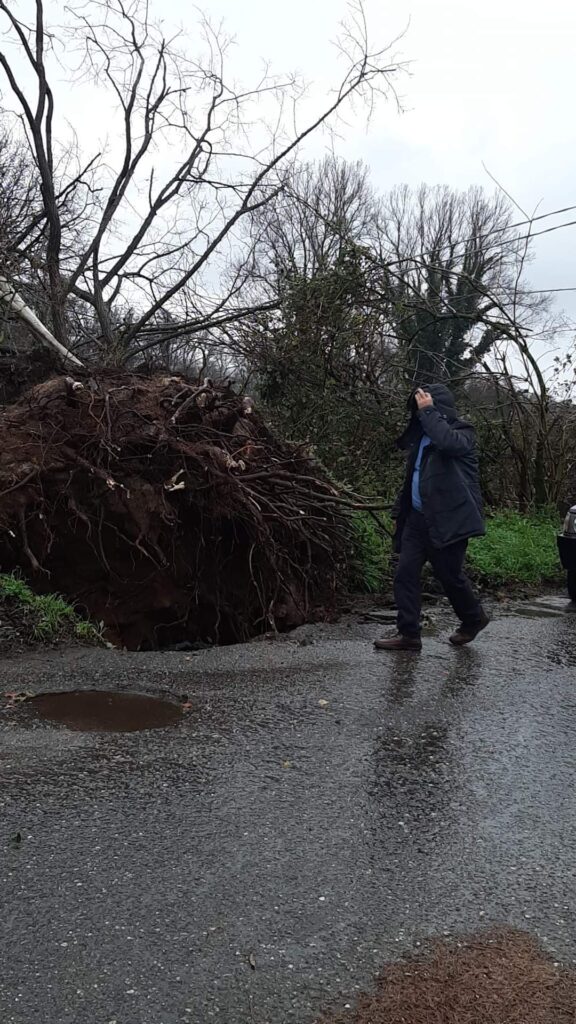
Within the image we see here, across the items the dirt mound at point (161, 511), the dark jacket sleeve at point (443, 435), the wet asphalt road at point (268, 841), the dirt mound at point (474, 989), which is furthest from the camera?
the dirt mound at point (161, 511)

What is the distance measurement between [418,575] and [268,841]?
137 inches

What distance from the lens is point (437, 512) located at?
6.22 metres

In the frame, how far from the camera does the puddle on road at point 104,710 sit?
442 centimetres

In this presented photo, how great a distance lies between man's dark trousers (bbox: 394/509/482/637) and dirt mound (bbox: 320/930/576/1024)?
384 centimetres

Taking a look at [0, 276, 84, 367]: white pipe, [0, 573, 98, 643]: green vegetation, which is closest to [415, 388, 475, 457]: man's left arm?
[0, 573, 98, 643]: green vegetation

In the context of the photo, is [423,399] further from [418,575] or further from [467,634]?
[467,634]

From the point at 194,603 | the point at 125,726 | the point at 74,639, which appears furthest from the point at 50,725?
the point at 194,603

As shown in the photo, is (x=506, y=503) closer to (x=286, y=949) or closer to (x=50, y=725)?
(x=50, y=725)

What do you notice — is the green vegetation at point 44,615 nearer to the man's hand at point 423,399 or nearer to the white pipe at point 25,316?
the man's hand at point 423,399

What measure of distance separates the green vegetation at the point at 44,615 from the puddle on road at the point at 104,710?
1092 mm

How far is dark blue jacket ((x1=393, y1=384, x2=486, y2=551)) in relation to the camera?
6.16 metres

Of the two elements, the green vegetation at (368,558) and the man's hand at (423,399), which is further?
the green vegetation at (368,558)

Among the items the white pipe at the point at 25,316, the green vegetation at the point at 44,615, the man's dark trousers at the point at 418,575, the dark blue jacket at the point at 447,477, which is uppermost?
the white pipe at the point at 25,316

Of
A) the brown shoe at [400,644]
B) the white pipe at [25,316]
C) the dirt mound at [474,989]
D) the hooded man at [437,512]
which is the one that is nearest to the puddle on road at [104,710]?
the brown shoe at [400,644]
